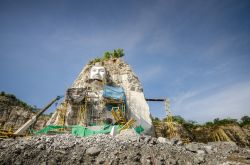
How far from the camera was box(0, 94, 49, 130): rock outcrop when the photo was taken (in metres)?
28.0

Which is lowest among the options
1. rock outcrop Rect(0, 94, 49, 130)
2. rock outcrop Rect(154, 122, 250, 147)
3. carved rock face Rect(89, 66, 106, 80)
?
rock outcrop Rect(154, 122, 250, 147)

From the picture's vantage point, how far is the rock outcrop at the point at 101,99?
21344 mm

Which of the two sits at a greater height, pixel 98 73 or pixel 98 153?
pixel 98 73

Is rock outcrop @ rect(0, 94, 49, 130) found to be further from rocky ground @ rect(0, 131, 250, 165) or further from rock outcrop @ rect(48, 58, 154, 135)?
rocky ground @ rect(0, 131, 250, 165)

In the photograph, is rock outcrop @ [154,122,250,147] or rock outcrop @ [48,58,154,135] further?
rock outcrop @ [154,122,250,147]

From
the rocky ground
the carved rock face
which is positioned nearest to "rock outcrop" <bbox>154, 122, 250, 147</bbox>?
the carved rock face

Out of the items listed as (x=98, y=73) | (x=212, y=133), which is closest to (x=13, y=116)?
(x=98, y=73)

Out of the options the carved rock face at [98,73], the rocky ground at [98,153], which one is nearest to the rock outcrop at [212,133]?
the carved rock face at [98,73]

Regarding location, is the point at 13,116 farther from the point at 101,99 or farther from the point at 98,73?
the point at 101,99

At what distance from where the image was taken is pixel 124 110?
71.8ft

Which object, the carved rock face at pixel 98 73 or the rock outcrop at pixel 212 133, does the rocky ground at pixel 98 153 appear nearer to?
the carved rock face at pixel 98 73

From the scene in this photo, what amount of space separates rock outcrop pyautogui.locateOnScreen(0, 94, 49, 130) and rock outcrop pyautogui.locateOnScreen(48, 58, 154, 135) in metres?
7.45

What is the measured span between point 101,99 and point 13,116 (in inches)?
631

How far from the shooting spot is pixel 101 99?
73.6 feet
